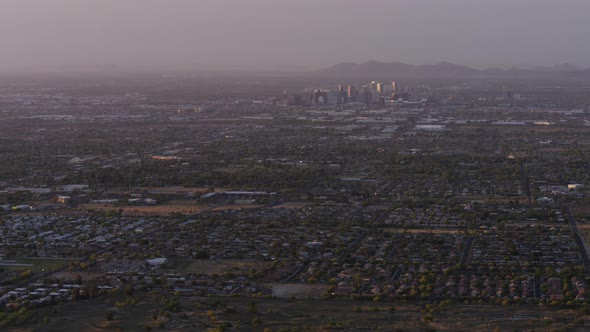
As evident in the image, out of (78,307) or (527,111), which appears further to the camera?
(527,111)

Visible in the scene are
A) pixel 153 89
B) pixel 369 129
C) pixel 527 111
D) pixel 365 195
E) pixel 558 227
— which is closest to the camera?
pixel 558 227

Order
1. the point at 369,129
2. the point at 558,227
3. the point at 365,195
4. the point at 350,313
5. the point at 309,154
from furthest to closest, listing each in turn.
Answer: the point at 369,129
the point at 309,154
the point at 365,195
the point at 558,227
the point at 350,313

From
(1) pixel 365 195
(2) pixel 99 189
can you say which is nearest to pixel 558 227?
(1) pixel 365 195

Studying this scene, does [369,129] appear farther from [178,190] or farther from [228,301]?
[228,301]

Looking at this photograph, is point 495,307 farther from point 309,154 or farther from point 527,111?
point 527,111

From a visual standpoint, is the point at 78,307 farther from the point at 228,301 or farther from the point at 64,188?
the point at 64,188

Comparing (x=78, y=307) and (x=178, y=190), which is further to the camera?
(x=178, y=190)

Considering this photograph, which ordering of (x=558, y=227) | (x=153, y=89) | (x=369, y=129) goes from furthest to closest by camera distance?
(x=153, y=89)
(x=369, y=129)
(x=558, y=227)

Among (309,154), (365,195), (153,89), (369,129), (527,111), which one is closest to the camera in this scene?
(365,195)

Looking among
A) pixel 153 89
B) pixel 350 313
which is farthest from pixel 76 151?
pixel 153 89
